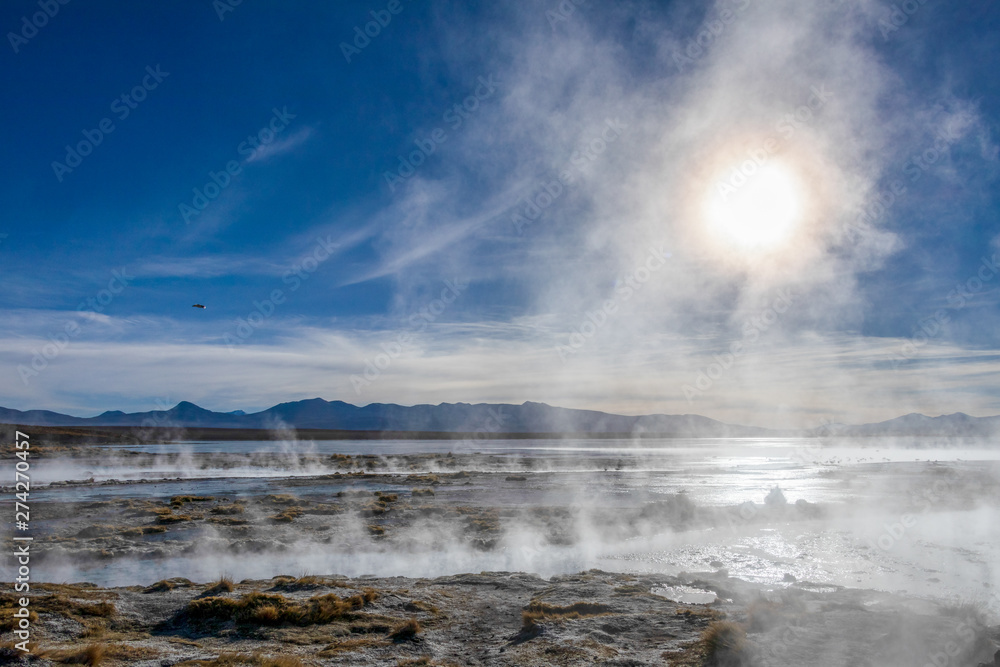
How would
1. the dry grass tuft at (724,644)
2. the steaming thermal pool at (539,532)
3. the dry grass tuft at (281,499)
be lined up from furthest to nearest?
the dry grass tuft at (281,499), the steaming thermal pool at (539,532), the dry grass tuft at (724,644)

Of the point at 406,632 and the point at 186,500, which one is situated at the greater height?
the point at 406,632

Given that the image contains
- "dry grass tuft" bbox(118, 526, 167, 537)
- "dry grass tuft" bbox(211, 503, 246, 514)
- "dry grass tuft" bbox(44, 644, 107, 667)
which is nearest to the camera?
"dry grass tuft" bbox(44, 644, 107, 667)

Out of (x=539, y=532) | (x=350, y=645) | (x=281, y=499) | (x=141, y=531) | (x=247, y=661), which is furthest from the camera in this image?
(x=281, y=499)

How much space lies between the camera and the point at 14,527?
2245 cm

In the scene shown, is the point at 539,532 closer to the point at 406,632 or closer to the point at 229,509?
the point at 406,632

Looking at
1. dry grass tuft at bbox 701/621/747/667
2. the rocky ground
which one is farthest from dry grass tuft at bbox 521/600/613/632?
dry grass tuft at bbox 701/621/747/667

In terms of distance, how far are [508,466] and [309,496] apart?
31.0 m

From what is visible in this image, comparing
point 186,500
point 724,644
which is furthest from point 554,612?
point 186,500

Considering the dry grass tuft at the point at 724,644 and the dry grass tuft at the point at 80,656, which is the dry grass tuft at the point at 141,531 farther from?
the dry grass tuft at the point at 724,644

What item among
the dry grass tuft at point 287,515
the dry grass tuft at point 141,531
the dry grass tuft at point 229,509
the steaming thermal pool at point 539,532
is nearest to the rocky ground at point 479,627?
the steaming thermal pool at point 539,532

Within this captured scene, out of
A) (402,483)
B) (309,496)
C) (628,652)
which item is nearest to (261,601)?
(628,652)

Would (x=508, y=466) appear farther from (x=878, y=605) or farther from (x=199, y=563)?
(x=878, y=605)

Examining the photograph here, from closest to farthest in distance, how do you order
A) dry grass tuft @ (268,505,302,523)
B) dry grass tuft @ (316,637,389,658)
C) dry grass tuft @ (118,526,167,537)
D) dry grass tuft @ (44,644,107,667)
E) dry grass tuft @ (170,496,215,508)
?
dry grass tuft @ (44,644,107,667) < dry grass tuft @ (316,637,389,658) < dry grass tuft @ (118,526,167,537) < dry grass tuft @ (268,505,302,523) < dry grass tuft @ (170,496,215,508)

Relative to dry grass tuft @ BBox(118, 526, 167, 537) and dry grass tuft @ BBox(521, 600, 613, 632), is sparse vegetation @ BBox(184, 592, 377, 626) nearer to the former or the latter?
dry grass tuft @ BBox(521, 600, 613, 632)
